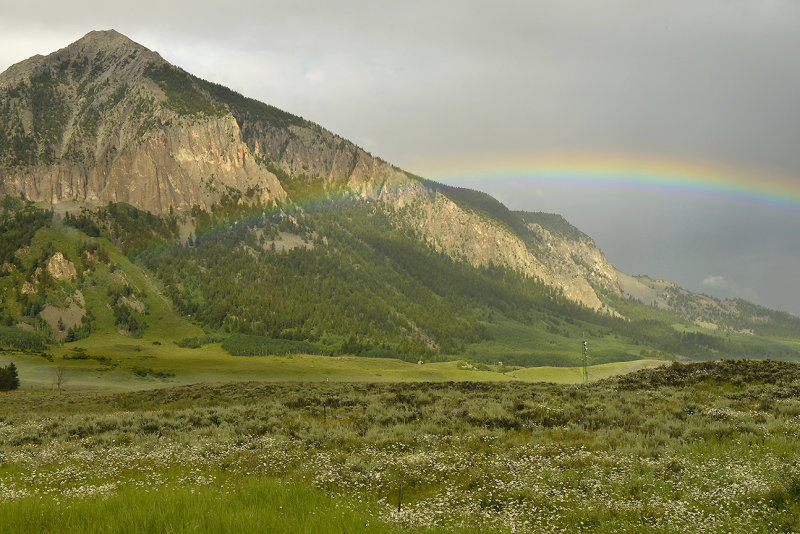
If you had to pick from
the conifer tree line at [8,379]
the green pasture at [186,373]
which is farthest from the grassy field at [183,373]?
the conifer tree line at [8,379]

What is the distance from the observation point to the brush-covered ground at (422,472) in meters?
7.16

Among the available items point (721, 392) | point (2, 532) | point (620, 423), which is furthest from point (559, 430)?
point (721, 392)

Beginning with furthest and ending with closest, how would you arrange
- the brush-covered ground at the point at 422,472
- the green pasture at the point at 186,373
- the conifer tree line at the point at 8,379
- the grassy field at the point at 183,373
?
the grassy field at the point at 183,373 → the green pasture at the point at 186,373 → the conifer tree line at the point at 8,379 → the brush-covered ground at the point at 422,472

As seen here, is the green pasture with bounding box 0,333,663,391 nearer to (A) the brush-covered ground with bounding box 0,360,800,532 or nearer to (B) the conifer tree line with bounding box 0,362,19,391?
(B) the conifer tree line with bounding box 0,362,19,391

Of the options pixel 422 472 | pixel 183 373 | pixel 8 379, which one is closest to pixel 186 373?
pixel 183 373

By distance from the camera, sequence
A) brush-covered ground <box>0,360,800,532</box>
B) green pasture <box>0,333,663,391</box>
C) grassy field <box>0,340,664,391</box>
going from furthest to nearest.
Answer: grassy field <box>0,340,664,391</box> → green pasture <box>0,333,663,391</box> → brush-covered ground <box>0,360,800,532</box>

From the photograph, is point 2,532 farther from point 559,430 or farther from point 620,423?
point 620,423

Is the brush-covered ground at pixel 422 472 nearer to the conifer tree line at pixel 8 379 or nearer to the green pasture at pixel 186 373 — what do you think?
the green pasture at pixel 186 373

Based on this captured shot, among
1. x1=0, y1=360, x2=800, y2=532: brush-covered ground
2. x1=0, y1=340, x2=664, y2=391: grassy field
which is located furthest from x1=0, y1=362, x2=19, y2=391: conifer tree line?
x1=0, y1=360, x2=800, y2=532: brush-covered ground

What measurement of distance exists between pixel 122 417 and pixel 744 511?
81.4 feet

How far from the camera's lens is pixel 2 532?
241 inches

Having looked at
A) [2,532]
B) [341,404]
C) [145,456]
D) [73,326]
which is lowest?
[73,326]

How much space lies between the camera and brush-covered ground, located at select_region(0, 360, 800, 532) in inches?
282

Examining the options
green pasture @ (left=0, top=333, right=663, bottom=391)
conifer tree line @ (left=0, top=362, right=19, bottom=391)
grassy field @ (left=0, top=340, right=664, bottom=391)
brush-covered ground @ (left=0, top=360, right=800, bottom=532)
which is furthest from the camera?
grassy field @ (left=0, top=340, right=664, bottom=391)
